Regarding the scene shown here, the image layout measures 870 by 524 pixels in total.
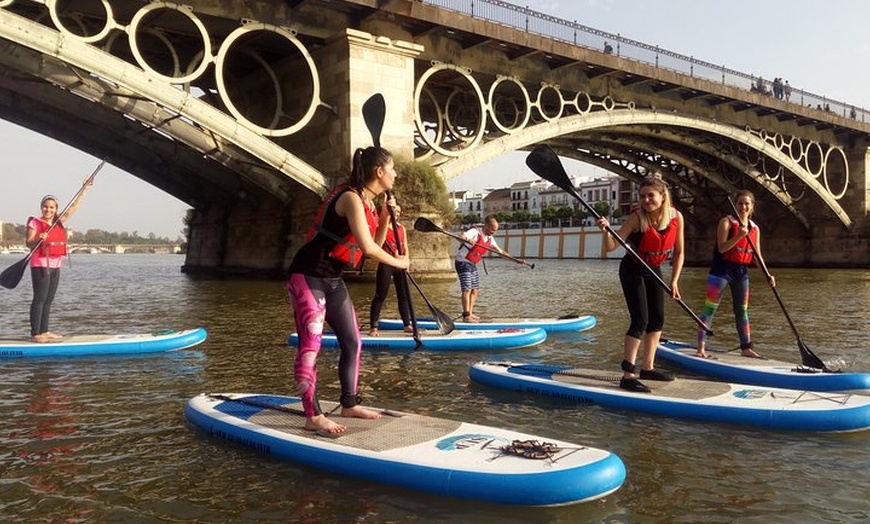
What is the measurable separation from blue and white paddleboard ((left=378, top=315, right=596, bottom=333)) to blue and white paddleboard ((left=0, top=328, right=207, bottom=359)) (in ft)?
11.3

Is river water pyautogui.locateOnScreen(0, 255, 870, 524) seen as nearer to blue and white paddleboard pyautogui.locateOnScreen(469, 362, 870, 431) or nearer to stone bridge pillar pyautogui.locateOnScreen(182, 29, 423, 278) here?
blue and white paddleboard pyautogui.locateOnScreen(469, 362, 870, 431)

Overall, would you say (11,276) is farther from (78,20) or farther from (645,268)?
(78,20)

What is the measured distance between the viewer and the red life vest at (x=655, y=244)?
6410 mm

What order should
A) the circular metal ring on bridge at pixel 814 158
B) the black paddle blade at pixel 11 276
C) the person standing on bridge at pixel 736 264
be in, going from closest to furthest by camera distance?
the person standing on bridge at pixel 736 264, the black paddle blade at pixel 11 276, the circular metal ring on bridge at pixel 814 158

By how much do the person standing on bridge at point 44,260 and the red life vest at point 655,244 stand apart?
25.1ft

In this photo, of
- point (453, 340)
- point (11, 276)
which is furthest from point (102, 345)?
point (453, 340)

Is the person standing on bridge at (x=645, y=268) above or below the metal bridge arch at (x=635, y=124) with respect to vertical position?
below

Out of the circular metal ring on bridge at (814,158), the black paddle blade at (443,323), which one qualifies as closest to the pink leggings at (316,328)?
the black paddle blade at (443,323)

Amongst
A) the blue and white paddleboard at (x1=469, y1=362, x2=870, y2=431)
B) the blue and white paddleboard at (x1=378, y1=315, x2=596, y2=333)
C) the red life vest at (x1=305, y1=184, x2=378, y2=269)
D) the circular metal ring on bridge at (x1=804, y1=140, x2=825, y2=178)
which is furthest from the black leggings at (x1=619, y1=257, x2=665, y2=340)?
the circular metal ring on bridge at (x1=804, y1=140, x2=825, y2=178)

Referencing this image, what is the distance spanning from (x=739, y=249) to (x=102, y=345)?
8285 millimetres

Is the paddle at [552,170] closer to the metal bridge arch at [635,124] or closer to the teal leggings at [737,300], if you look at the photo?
the teal leggings at [737,300]

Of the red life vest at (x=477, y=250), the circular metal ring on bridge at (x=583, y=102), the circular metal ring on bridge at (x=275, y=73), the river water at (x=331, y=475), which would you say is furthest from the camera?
the circular metal ring on bridge at (x=583, y=102)

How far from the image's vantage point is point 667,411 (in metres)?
5.83

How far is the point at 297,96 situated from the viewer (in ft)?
85.8
